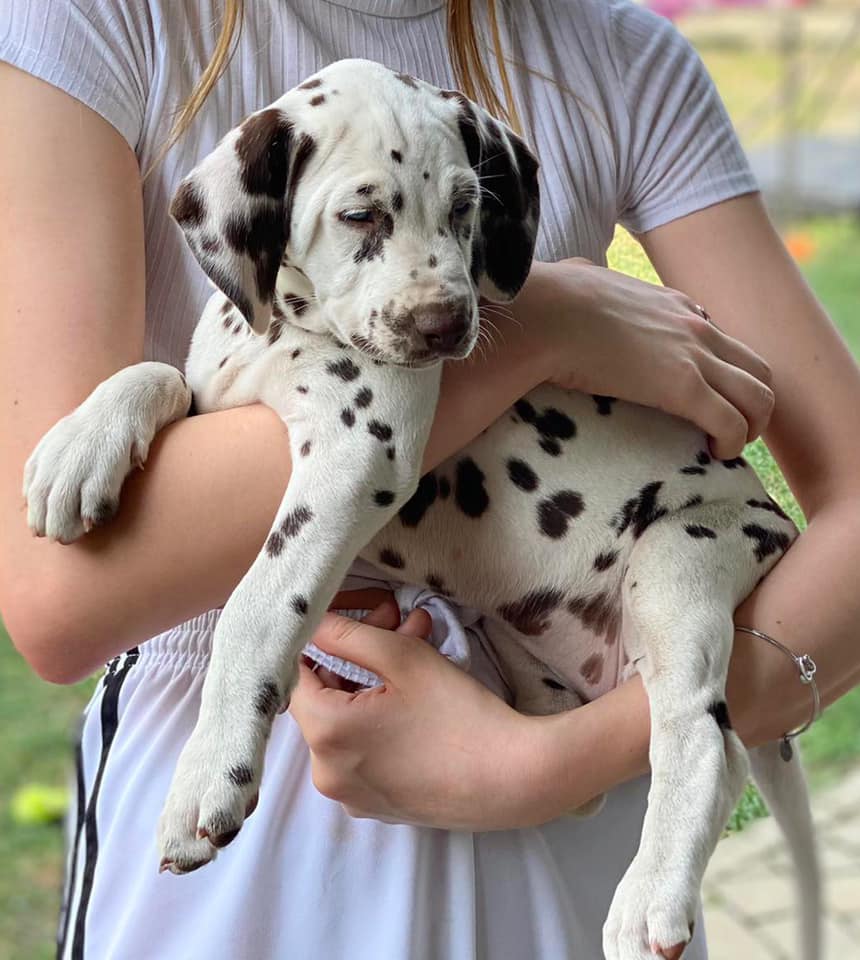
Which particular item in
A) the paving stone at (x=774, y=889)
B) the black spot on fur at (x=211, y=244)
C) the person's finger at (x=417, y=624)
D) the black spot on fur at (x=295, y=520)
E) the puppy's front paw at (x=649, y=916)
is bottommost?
the paving stone at (x=774, y=889)

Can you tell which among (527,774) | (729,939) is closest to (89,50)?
(527,774)

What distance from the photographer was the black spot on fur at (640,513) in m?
1.38

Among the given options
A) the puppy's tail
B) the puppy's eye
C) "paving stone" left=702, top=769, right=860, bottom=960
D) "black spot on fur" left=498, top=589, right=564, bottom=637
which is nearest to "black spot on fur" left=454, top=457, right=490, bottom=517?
"black spot on fur" left=498, top=589, right=564, bottom=637

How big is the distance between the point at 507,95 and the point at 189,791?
2.98 feet

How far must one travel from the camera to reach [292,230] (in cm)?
120

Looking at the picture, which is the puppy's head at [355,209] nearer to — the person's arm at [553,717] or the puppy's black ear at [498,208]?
the puppy's black ear at [498,208]

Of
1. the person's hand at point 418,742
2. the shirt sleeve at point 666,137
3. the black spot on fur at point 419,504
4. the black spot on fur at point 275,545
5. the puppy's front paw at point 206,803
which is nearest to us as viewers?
the puppy's front paw at point 206,803

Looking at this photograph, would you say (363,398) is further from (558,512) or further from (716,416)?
(716,416)

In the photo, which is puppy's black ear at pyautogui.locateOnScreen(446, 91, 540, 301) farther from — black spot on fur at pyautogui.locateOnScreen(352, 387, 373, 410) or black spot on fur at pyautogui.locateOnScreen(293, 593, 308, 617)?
black spot on fur at pyautogui.locateOnScreen(293, 593, 308, 617)

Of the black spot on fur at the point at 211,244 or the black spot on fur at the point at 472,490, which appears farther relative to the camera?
the black spot on fur at the point at 472,490

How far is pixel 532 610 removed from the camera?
1.40 m

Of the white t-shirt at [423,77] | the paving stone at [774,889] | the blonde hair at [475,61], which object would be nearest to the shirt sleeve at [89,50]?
the white t-shirt at [423,77]

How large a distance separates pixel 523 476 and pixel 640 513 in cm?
13

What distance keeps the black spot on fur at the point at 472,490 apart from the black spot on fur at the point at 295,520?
0.81 ft
